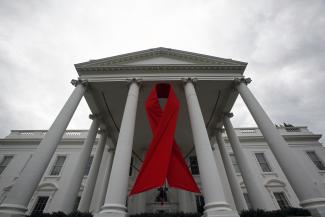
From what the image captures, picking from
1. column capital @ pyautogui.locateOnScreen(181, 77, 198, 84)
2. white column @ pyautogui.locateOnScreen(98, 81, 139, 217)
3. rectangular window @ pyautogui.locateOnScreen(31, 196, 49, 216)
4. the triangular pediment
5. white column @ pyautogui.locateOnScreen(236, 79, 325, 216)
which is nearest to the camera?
white column @ pyautogui.locateOnScreen(98, 81, 139, 217)

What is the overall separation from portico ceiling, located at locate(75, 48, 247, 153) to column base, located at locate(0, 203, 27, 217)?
7.52 meters

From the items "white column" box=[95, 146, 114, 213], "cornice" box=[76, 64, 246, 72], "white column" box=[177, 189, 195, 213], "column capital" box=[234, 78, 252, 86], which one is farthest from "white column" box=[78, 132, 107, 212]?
"column capital" box=[234, 78, 252, 86]

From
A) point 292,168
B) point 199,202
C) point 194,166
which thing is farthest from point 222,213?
point 194,166

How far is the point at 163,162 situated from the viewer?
23.4 feet

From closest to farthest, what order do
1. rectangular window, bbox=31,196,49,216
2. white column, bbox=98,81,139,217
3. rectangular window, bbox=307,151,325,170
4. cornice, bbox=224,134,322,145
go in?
white column, bbox=98,81,139,217 < rectangular window, bbox=31,196,49,216 < rectangular window, bbox=307,151,325,170 < cornice, bbox=224,134,322,145

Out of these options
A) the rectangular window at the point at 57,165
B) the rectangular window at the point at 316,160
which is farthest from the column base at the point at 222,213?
the rectangular window at the point at 316,160

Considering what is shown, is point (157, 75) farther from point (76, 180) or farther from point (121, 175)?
point (76, 180)

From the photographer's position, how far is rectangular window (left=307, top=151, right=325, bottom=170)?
57.9 ft

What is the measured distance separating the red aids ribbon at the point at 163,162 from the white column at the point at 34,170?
4187 mm

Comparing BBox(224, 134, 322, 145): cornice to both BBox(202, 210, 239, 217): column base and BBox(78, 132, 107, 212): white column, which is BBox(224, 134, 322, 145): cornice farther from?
BBox(78, 132, 107, 212): white column

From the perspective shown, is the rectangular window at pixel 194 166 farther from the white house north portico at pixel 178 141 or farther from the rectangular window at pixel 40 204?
the rectangular window at pixel 40 204

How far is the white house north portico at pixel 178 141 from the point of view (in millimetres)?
6836

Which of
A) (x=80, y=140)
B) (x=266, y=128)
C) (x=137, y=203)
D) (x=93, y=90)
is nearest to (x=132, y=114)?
(x=93, y=90)

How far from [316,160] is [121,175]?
71.4 feet
